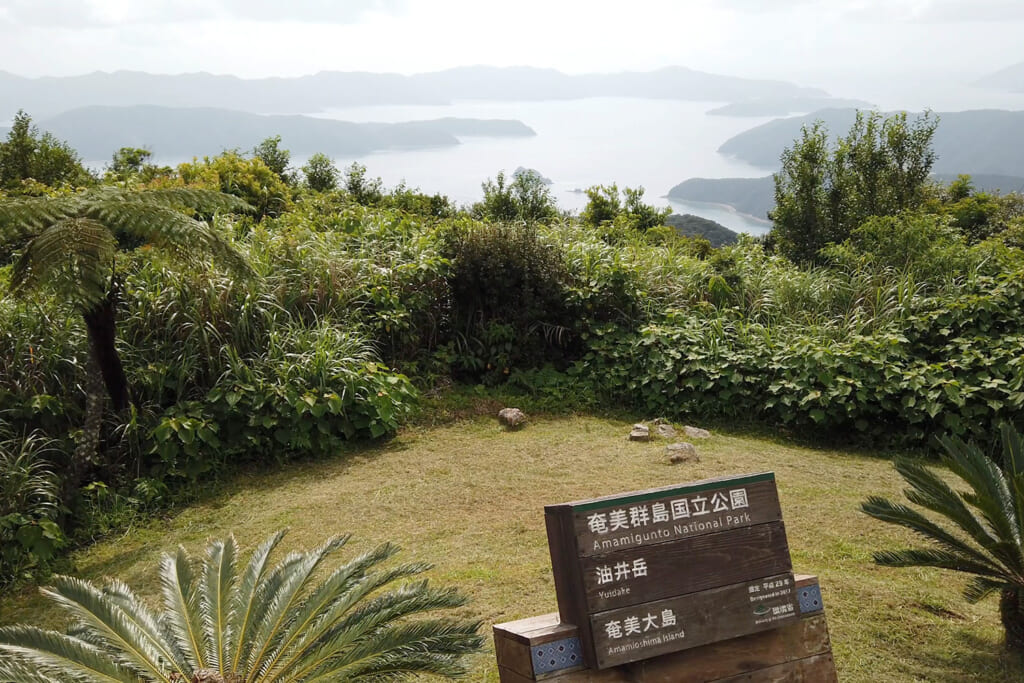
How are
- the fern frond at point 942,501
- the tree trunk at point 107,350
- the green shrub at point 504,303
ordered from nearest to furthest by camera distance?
1. the fern frond at point 942,501
2. the tree trunk at point 107,350
3. the green shrub at point 504,303

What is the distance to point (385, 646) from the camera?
3301mm

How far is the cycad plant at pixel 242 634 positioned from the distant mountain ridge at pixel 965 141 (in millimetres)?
79646

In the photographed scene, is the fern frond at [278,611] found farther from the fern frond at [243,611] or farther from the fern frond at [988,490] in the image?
the fern frond at [988,490]

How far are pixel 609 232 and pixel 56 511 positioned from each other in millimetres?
7250

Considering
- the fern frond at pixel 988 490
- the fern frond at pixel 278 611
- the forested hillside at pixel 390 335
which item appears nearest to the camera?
the fern frond at pixel 278 611

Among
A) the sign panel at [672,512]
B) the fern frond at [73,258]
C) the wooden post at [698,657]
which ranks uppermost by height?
the fern frond at [73,258]

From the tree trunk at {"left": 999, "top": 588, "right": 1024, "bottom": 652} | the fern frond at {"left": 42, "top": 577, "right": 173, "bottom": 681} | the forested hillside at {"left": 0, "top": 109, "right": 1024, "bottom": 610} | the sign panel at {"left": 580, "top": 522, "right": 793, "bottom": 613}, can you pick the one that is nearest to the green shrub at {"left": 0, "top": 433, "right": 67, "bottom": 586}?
the forested hillside at {"left": 0, "top": 109, "right": 1024, "bottom": 610}

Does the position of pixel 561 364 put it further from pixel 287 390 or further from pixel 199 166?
pixel 199 166

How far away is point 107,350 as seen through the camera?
6473mm

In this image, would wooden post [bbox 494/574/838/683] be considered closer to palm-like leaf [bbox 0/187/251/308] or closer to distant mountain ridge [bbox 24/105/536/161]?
palm-like leaf [bbox 0/187/251/308]

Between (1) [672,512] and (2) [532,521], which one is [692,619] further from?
(2) [532,521]

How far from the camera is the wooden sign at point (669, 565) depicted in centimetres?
304

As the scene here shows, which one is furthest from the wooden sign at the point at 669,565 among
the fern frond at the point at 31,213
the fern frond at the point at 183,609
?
the fern frond at the point at 31,213

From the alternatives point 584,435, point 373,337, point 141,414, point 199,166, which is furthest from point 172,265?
point 199,166
